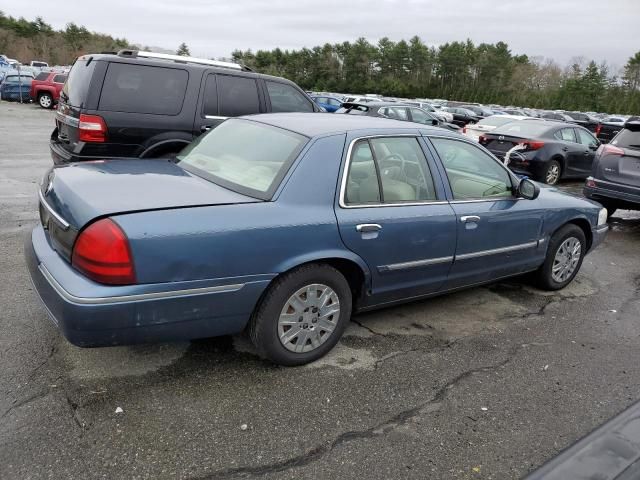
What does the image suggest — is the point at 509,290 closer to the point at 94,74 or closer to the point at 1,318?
the point at 1,318

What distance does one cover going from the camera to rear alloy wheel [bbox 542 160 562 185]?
11077mm

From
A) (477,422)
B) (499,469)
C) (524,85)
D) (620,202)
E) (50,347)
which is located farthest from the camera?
(524,85)

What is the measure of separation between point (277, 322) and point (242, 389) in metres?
0.43

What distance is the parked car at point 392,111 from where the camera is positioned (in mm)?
14852

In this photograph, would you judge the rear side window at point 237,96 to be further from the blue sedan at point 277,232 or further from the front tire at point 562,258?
the front tire at point 562,258

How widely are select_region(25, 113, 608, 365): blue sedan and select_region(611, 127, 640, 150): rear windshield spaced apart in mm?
4139

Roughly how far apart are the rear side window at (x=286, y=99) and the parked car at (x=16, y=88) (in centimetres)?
2191

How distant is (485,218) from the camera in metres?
4.16

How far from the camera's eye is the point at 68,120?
614cm

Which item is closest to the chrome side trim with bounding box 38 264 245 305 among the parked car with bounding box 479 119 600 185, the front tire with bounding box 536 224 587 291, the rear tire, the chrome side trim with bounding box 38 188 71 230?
the chrome side trim with bounding box 38 188 71 230

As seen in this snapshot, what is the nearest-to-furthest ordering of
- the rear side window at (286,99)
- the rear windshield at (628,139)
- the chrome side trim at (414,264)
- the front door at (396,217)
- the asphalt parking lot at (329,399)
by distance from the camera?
1. the asphalt parking lot at (329,399)
2. the front door at (396,217)
3. the chrome side trim at (414,264)
4. the rear side window at (286,99)
5. the rear windshield at (628,139)

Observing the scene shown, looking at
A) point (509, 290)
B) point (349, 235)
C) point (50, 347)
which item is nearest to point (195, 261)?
point (349, 235)

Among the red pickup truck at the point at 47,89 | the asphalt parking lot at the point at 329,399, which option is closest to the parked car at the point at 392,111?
the asphalt parking lot at the point at 329,399

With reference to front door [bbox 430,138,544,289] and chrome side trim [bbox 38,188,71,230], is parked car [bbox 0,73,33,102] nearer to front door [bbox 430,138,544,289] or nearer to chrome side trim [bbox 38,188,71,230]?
chrome side trim [bbox 38,188,71,230]
